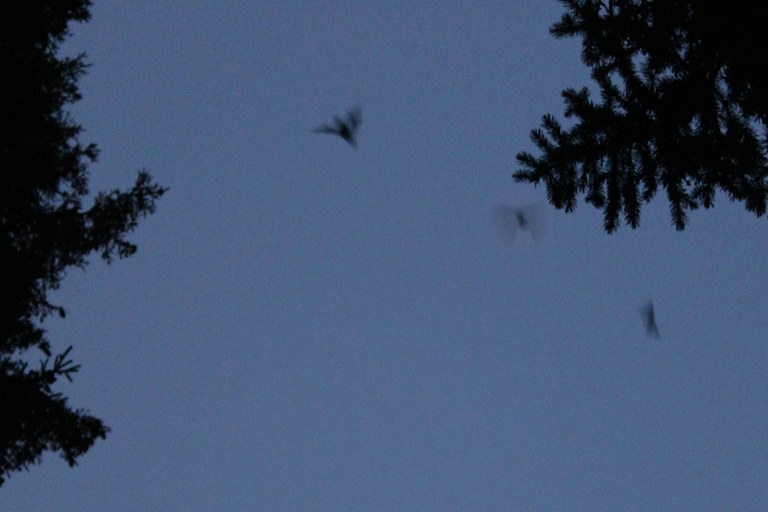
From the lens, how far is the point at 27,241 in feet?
21.7

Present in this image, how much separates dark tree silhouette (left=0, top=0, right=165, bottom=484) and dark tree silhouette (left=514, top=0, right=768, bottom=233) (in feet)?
14.5

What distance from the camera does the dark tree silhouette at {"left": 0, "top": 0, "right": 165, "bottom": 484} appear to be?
18.2 feet

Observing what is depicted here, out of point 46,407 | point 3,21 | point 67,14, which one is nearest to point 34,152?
point 3,21

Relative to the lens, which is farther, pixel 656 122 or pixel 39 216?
pixel 39 216

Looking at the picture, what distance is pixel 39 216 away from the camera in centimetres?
659

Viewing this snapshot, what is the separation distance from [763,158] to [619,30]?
4.52 feet

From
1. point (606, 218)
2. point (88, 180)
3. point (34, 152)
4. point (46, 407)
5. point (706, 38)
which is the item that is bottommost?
point (46, 407)

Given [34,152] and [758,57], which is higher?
[34,152]

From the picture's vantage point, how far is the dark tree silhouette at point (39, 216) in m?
5.54

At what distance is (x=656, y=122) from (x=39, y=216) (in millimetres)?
5841

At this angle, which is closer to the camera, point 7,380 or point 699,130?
point 699,130

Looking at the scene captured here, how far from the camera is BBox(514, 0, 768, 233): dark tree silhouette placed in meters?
4.54

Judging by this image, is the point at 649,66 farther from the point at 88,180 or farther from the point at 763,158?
the point at 88,180

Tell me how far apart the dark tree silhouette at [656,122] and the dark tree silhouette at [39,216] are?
4.42 meters
